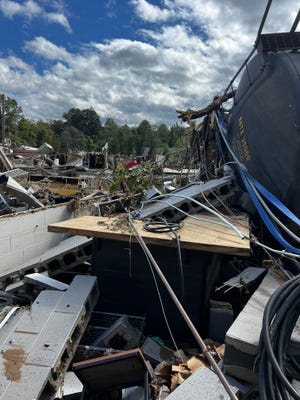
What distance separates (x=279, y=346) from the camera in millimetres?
1923

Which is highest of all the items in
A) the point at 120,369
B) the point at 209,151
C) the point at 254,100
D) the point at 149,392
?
the point at 254,100

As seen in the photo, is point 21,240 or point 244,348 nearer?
point 244,348

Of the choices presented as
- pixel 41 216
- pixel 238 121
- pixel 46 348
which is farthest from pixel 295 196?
pixel 41 216

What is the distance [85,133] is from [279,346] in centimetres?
9529

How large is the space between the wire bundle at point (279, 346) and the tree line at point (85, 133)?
49.3m

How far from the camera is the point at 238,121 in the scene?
529 cm

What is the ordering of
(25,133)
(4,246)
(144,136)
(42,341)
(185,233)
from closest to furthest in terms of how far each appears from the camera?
(42,341) < (185,233) < (4,246) < (25,133) < (144,136)

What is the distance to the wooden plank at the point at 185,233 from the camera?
3274mm

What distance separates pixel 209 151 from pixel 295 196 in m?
4.36

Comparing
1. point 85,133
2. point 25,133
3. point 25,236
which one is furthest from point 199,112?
point 85,133

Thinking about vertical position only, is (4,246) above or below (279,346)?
below

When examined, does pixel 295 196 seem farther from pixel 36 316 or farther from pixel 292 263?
pixel 36 316

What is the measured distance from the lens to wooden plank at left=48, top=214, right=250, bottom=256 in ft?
10.7

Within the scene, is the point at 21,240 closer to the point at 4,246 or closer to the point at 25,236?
the point at 25,236
